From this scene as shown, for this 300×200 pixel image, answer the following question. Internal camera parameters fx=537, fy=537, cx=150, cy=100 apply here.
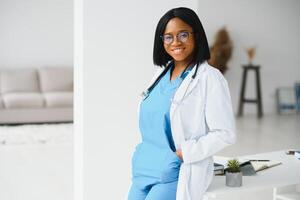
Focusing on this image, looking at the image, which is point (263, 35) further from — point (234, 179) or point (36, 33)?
point (234, 179)

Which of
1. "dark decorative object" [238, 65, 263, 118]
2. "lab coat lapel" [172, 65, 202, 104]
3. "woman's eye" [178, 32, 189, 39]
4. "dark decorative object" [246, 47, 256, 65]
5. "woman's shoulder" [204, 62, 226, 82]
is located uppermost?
"woman's eye" [178, 32, 189, 39]

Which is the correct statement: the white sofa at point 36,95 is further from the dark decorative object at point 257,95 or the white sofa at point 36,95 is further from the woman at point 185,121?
the woman at point 185,121

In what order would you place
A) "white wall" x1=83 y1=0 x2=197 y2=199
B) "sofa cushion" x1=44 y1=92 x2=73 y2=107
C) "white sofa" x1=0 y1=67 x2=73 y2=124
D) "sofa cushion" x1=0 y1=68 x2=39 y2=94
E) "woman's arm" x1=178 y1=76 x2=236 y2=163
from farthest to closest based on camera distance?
1. "sofa cushion" x1=0 y1=68 x2=39 y2=94
2. "sofa cushion" x1=44 y1=92 x2=73 y2=107
3. "white sofa" x1=0 y1=67 x2=73 y2=124
4. "white wall" x1=83 y1=0 x2=197 y2=199
5. "woman's arm" x1=178 y1=76 x2=236 y2=163

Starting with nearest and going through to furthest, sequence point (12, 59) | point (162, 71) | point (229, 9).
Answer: point (162, 71)
point (12, 59)
point (229, 9)

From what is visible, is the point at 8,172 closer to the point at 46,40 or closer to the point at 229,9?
the point at 46,40

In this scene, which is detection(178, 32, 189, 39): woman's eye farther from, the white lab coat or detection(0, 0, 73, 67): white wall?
detection(0, 0, 73, 67): white wall

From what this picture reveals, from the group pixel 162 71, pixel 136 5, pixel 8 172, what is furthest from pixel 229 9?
pixel 162 71

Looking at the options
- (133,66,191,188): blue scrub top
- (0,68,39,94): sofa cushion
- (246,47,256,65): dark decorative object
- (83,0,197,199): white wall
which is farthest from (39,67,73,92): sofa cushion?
(133,66,191,188): blue scrub top

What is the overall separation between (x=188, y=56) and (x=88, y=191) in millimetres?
1603

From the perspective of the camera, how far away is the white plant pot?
2.62 meters

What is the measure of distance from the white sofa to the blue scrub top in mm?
6289

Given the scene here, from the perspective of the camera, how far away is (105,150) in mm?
3609

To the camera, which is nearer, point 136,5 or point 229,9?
point 136,5

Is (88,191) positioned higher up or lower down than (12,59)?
lower down
